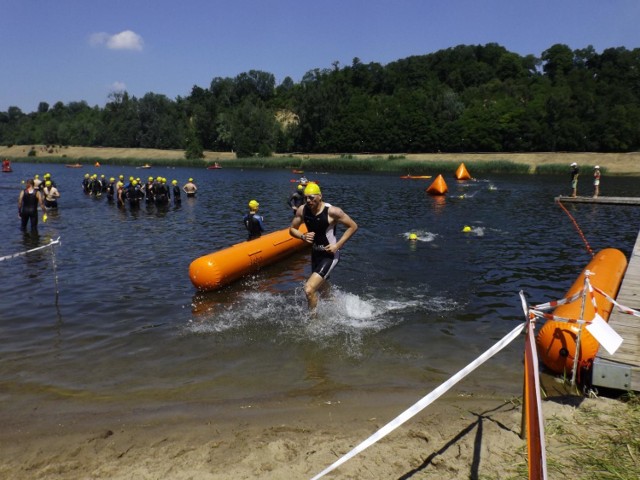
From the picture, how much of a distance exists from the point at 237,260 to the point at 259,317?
2.31 metres

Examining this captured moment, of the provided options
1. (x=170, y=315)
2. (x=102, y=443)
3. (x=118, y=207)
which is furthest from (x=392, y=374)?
(x=118, y=207)

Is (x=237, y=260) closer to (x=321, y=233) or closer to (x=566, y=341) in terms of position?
(x=321, y=233)

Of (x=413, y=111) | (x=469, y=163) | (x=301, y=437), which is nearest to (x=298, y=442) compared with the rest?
(x=301, y=437)

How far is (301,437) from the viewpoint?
480 centimetres

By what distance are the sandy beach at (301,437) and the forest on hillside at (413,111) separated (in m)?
76.4

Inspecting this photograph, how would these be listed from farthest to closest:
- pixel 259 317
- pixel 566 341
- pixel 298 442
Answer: pixel 259 317 < pixel 566 341 < pixel 298 442

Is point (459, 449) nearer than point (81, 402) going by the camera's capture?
Yes

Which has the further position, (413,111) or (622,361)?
(413,111)

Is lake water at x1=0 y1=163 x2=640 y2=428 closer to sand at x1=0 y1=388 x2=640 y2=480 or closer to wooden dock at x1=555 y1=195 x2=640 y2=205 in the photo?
sand at x1=0 y1=388 x2=640 y2=480

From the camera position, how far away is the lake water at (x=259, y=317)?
6.13 metres

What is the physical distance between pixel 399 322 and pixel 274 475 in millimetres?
4745

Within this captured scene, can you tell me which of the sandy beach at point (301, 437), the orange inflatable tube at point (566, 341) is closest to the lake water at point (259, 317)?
the sandy beach at point (301, 437)

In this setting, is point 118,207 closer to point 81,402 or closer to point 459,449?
point 81,402

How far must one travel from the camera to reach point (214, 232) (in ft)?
60.6
